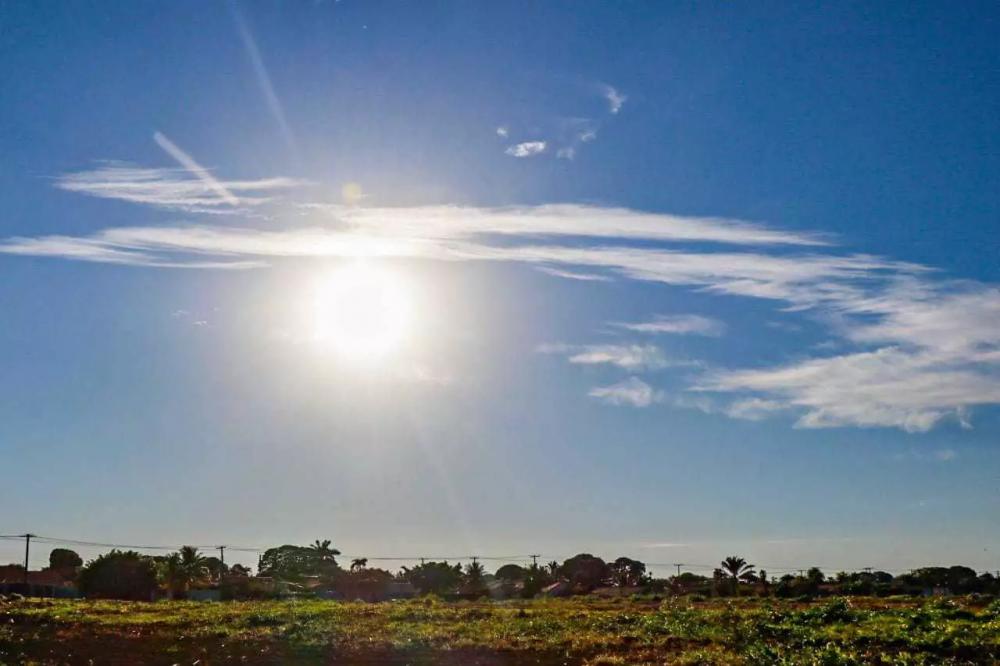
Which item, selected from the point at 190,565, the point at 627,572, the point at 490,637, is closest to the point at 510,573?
the point at 627,572

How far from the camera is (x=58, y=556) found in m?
118

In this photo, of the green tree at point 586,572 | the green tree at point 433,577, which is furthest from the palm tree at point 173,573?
the green tree at point 586,572

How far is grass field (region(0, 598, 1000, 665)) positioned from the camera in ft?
93.5

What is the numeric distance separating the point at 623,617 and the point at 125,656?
2400 centimetres

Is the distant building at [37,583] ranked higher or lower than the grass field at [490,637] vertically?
higher

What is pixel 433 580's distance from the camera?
10362 centimetres

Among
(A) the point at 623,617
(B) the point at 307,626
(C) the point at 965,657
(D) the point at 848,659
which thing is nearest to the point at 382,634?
(B) the point at 307,626

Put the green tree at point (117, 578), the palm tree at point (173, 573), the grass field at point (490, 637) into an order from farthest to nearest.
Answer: the palm tree at point (173, 573)
the green tree at point (117, 578)
the grass field at point (490, 637)

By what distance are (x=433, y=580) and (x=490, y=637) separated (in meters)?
71.4

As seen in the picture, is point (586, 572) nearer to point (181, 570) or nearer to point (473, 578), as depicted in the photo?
point (473, 578)

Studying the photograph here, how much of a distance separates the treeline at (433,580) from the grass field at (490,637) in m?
32.3

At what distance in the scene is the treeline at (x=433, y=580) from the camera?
2950 inches

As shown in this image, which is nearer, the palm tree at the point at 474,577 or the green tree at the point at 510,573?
the palm tree at the point at 474,577

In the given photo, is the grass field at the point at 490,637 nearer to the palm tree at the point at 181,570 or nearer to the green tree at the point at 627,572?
the palm tree at the point at 181,570
